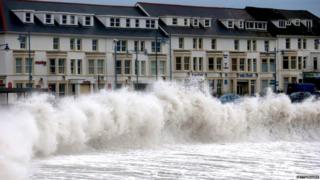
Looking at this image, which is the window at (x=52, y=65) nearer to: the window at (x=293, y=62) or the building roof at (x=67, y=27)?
the building roof at (x=67, y=27)

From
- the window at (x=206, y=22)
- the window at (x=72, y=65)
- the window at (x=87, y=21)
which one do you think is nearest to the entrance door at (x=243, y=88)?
the window at (x=206, y=22)

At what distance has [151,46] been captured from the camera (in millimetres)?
91125

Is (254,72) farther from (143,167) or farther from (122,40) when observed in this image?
(143,167)

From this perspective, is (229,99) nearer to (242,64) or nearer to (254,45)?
(242,64)

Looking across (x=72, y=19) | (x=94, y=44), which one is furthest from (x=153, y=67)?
(x=72, y=19)

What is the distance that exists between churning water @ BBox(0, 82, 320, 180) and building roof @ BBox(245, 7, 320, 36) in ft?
191

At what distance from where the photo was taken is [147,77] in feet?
293

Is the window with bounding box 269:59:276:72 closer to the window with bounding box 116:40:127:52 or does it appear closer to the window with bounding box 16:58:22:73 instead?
the window with bounding box 116:40:127:52

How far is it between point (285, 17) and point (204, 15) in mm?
12706

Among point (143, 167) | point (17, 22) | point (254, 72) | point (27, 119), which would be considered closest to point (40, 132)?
point (27, 119)

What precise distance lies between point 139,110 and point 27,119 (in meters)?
7.70

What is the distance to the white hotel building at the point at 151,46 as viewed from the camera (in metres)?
82.4

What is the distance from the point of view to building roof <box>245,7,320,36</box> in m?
103

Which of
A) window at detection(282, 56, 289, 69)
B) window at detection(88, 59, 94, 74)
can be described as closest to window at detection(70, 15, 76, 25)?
window at detection(88, 59, 94, 74)
